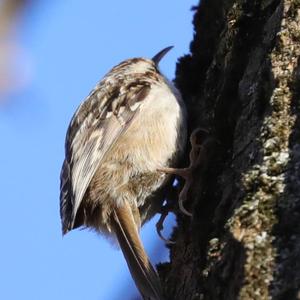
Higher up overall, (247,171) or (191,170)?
(247,171)

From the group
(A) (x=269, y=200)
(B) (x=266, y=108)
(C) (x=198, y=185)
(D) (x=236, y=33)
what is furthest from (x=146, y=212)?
(A) (x=269, y=200)

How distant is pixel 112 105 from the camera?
3.04 meters

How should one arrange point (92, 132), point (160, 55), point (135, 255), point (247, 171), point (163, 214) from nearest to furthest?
1. point (247, 171)
2. point (135, 255)
3. point (163, 214)
4. point (92, 132)
5. point (160, 55)

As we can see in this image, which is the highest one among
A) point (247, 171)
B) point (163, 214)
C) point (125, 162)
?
point (247, 171)

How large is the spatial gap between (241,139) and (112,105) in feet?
3.74

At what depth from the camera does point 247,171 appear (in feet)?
5.90

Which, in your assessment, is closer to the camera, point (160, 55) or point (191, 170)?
point (191, 170)

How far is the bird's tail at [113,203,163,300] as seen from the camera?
2.23 m

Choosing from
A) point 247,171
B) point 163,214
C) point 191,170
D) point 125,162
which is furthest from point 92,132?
point 247,171

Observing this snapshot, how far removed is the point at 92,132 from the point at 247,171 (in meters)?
1.28

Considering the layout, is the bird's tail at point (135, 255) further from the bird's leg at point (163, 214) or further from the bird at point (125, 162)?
the bird's leg at point (163, 214)

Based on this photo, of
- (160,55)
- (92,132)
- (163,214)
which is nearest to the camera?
(163,214)

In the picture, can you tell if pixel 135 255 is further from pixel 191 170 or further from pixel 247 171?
pixel 247 171

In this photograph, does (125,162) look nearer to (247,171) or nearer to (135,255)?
(135,255)
